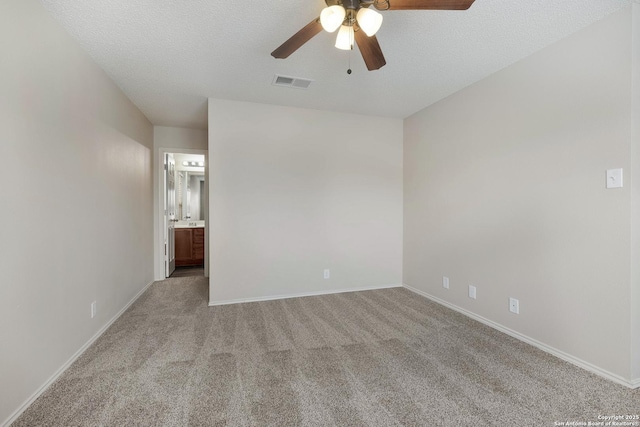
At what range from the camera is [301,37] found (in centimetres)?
171

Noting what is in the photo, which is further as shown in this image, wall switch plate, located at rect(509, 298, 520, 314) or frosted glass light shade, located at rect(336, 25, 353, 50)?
wall switch plate, located at rect(509, 298, 520, 314)

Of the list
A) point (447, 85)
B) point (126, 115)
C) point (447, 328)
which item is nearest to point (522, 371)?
point (447, 328)

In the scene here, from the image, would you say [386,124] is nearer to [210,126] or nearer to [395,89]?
[395,89]

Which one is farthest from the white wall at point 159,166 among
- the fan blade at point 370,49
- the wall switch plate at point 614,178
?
the wall switch plate at point 614,178

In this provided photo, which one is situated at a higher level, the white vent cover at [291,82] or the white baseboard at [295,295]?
the white vent cover at [291,82]

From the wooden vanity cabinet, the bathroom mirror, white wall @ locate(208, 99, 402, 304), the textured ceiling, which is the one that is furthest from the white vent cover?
the bathroom mirror

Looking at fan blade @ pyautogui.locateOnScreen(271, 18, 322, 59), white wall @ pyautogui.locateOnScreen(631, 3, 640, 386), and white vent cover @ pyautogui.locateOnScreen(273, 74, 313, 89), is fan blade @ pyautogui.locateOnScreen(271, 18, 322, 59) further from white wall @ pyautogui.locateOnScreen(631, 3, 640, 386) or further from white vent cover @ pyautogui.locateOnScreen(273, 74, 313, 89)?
white wall @ pyautogui.locateOnScreen(631, 3, 640, 386)

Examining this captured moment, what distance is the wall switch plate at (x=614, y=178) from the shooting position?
1831 mm

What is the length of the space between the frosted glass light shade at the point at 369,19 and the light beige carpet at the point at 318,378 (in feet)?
6.77

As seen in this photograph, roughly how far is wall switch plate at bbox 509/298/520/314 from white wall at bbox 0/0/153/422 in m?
3.46

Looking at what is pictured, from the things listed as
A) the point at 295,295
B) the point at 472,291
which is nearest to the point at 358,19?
the point at 472,291

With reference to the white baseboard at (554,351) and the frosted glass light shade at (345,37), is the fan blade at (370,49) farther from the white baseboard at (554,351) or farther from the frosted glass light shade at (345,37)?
the white baseboard at (554,351)

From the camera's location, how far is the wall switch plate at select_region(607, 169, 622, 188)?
183 centimetres

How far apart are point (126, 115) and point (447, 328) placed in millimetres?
4035
